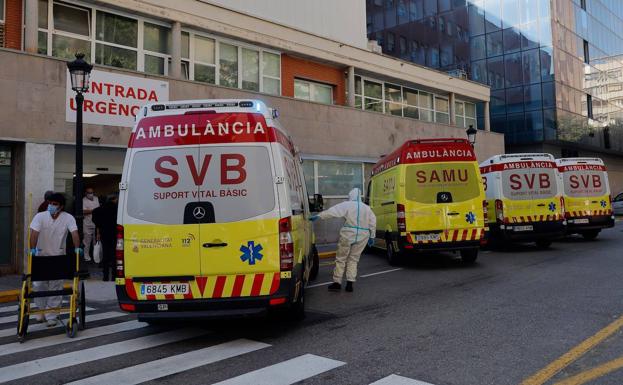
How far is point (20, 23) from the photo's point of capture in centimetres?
1248

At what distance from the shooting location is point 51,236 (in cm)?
645

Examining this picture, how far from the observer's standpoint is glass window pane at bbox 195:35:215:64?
1598 cm

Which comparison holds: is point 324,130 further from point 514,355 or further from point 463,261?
point 514,355

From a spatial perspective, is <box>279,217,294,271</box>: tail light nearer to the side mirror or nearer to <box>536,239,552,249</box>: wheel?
the side mirror

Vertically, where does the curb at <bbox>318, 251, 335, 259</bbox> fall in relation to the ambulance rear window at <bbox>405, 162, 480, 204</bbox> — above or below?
below

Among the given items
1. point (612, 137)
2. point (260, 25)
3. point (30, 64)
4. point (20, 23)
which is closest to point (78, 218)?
point (30, 64)

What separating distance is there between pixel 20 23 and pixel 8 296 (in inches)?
288

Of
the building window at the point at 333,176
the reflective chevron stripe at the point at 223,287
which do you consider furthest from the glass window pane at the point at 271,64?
→ the reflective chevron stripe at the point at 223,287

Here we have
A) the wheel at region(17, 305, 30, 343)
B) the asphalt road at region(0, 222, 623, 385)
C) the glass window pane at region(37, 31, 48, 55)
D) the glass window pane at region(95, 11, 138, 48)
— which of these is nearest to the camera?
the asphalt road at region(0, 222, 623, 385)

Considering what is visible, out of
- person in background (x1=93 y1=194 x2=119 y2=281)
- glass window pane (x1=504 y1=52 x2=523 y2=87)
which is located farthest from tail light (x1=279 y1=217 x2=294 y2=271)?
glass window pane (x1=504 y1=52 x2=523 y2=87)

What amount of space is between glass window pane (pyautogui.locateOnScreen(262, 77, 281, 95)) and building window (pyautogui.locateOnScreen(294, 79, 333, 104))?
1.02m

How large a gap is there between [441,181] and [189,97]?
791 cm

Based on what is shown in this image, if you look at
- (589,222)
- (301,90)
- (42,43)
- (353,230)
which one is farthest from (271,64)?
(589,222)

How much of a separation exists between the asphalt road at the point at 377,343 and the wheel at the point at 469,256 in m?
2.74
